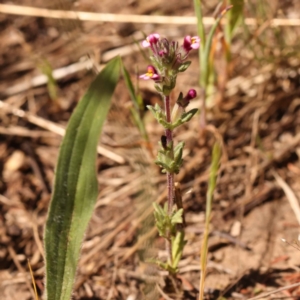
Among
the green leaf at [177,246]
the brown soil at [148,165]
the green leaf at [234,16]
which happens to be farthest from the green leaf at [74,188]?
the green leaf at [234,16]

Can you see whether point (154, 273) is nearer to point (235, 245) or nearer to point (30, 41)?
point (235, 245)

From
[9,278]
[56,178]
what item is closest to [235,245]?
[56,178]

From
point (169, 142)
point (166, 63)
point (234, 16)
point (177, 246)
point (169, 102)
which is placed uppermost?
point (234, 16)

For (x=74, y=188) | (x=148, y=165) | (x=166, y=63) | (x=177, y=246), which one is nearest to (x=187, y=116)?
(x=166, y=63)

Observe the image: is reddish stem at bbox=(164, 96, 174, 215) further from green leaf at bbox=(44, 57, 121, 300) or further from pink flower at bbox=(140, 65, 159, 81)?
green leaf at bbox=(44, 57, 121, 300)

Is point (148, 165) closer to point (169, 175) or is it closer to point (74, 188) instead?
point (74, 188)

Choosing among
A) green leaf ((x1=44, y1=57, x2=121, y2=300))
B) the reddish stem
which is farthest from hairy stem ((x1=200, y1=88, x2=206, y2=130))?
the reddish stem

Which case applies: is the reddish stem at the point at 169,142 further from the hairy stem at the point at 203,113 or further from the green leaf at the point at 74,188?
the hairy stem at the point at 203,113
